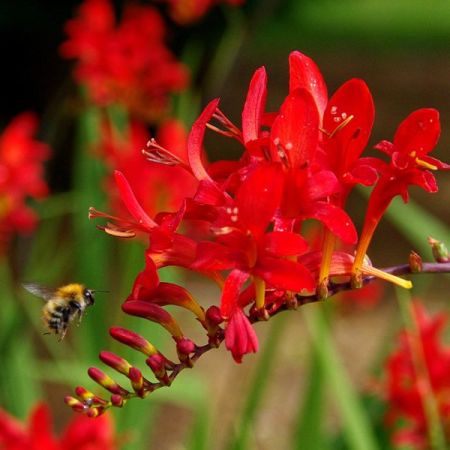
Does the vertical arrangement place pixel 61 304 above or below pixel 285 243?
below

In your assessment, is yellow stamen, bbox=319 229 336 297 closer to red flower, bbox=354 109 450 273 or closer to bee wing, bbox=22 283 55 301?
red flower, bbox=354 109 450 273

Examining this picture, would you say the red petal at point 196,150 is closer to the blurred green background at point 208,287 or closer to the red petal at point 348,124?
the red petal at point 348,124

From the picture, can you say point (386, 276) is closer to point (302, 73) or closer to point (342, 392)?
point (302, 73)

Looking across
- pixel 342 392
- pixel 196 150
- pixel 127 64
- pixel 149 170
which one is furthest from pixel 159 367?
pixel 127 64

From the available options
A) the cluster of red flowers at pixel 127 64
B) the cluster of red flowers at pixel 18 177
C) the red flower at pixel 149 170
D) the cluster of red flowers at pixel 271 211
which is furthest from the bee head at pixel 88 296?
the cluster of red flowers at pixel 127 64

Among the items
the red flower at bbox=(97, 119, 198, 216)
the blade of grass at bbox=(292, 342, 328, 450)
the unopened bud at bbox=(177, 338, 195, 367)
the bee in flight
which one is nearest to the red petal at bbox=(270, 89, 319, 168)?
the unopened bud at bbox=(177, 338, 195, 367)

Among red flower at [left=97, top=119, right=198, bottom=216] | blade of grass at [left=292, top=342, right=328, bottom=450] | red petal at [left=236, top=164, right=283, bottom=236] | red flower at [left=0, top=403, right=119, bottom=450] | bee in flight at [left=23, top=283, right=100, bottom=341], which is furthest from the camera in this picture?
red flower at [left=97, top=119, right=198, bottom=216]
